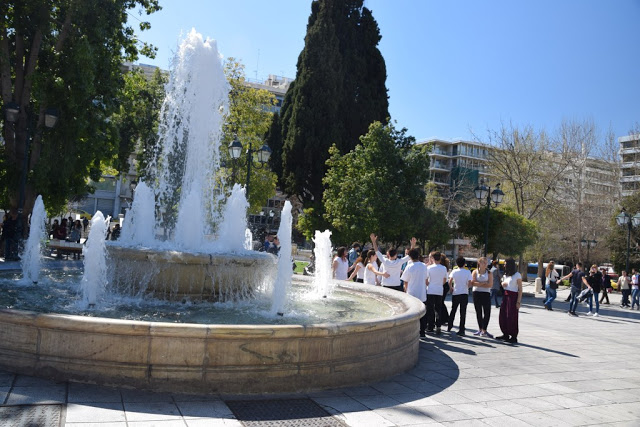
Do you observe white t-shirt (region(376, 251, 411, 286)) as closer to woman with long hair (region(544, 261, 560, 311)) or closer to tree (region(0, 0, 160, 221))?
woman with long hair (region(544, 261, 560, 311))

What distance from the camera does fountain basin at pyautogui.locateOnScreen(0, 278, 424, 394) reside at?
4570mm

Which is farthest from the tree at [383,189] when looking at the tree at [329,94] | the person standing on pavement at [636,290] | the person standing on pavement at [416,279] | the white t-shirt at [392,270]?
the person standing on pavement at [416,279]

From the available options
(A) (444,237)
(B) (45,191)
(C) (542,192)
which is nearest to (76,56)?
(B) (45,191)

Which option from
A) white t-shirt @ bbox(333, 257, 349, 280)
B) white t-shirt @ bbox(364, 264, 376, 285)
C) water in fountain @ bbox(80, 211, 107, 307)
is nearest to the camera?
water in fountain @ bbox(80, 211, 107, 307)

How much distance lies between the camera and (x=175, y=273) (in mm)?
7484

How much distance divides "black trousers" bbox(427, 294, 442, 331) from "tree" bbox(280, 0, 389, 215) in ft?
79.4

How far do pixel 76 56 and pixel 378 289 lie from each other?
39.1 ft

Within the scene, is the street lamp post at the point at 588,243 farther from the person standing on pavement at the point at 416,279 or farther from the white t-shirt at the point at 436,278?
the person standing on pavement at the point at 416,279

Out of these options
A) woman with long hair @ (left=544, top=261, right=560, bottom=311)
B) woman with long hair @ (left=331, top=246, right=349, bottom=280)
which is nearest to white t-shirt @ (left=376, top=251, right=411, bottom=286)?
woman with long hair @ (left=331, top=246, right=349, bottom=280)

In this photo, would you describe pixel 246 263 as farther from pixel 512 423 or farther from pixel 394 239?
pixel 394 239

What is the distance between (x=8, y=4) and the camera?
15992mm

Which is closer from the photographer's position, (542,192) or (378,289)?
(378,289)

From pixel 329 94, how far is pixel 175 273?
28.7 m

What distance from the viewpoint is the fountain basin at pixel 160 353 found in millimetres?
4570
